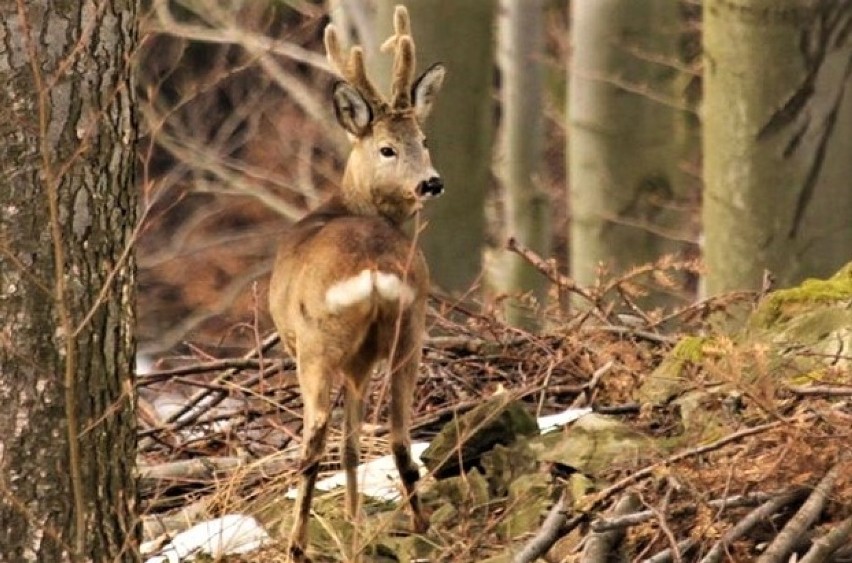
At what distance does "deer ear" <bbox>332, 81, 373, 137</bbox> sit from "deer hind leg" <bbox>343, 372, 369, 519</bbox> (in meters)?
0.89

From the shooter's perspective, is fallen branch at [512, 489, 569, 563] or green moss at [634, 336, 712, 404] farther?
green moss at [634, 336, 712, 404]

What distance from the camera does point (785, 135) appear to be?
34.4 ft

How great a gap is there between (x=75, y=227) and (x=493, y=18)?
750cm

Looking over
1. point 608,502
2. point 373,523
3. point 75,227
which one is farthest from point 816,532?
point 75,227

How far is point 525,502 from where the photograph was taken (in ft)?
20.8

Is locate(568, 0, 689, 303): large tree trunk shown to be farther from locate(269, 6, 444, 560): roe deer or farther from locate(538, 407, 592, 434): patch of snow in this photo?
locate(269, 6, 444, 560): roe deer

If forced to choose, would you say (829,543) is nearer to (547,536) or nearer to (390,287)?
(547,536)

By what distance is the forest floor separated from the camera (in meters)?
5.59

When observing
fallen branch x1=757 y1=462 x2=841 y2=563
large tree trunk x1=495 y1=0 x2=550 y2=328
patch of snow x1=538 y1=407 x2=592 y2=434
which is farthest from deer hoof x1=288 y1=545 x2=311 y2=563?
large tree trunk x1=495 y1=0 x2=550 y2=328

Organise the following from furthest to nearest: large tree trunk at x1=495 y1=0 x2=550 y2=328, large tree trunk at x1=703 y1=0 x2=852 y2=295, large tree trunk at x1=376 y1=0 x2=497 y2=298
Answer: large tree trunk at x1=495 y1=0 x2=550 y2=328 → large tree trunk at x1=376 y1=0 x2=497 y2=298 → large tree trunk at x1=703 y1=0 x2=852 y2=295

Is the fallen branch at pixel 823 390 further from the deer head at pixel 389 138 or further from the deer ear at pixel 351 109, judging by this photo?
the deer ear at pixel 351 109

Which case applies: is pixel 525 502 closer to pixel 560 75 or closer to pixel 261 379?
pixel 261 379

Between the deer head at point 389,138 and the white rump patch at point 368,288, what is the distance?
2.30 feet

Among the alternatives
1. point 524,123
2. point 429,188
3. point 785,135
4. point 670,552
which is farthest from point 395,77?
point 524,123
